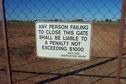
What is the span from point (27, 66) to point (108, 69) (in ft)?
8.71

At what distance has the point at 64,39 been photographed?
14.6ft

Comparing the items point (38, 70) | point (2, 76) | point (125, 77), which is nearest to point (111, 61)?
point (125, 77)

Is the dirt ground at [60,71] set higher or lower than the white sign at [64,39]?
lower

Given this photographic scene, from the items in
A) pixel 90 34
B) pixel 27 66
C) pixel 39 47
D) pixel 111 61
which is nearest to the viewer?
pixel 90 34

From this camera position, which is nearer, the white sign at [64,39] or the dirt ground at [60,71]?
the white sign at [64,39]

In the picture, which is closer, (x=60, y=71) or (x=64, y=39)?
(x=64, y=39)

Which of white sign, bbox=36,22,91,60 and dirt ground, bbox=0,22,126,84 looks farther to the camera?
dirt ground, bbox=0,22,126,84

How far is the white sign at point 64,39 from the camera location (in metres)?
4.29

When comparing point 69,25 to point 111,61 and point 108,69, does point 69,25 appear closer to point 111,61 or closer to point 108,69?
point 108,69

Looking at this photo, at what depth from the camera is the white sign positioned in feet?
14.1

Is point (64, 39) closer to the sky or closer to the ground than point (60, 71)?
closer to the sky

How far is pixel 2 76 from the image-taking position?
7316 millimetres

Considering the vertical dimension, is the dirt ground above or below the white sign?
below

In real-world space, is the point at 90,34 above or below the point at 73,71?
above
